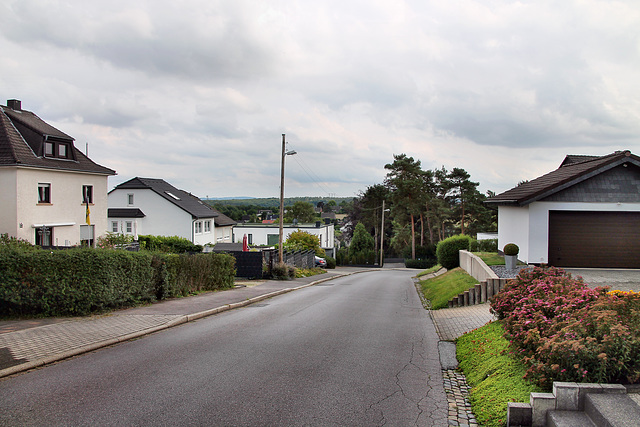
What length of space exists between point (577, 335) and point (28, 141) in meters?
32.1

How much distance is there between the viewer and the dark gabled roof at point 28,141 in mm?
27078

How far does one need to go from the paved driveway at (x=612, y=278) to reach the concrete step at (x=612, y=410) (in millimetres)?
10368

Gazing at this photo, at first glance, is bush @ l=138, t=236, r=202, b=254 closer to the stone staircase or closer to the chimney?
the chimney

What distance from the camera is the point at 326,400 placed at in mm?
5977

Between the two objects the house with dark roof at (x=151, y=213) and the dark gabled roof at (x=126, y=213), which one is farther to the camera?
the dark gabled roof at (x=126, y=213)

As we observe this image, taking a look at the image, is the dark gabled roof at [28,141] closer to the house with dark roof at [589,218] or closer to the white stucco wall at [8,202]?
the white stucco wall at [8,202]

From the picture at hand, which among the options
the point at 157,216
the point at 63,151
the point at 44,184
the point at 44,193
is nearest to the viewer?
the point at 44,184

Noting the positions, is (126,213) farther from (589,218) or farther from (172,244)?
(589,218)

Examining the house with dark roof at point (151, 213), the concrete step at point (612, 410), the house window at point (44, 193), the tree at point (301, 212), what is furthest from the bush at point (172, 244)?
the tree at point (301, 212)

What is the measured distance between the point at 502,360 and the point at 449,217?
53.0 meters

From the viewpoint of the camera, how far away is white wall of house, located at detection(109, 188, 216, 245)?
47906mm

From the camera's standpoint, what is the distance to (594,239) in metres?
18.6

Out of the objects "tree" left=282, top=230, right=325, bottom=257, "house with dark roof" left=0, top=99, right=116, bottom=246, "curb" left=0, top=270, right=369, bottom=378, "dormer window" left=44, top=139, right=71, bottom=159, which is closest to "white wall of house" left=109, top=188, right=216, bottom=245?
"tree" left=282, top=230, right=325, bottom=257

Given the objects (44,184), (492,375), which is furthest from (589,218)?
(44,184)
